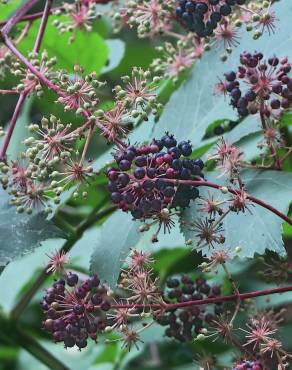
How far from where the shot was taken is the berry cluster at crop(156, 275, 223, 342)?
1756mm

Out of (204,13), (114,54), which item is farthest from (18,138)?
(204,13)

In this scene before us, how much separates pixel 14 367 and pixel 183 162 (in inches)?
65.8

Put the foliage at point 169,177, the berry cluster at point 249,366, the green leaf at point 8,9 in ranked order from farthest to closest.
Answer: the green leaf at point 8,9
the foliage at point 169,177
the berry cluster at point 249,366

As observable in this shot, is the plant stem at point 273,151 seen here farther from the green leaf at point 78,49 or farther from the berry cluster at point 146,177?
the green leaf at point 78,49

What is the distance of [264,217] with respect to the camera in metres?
1.59

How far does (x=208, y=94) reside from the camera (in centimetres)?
208

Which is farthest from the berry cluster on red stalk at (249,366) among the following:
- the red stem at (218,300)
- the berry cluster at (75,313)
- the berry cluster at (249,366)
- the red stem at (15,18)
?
the red stem at (15,18)

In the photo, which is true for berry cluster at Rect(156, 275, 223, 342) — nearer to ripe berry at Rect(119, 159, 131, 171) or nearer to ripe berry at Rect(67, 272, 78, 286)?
ripe berry at Rect(67, 272, 78, 286)

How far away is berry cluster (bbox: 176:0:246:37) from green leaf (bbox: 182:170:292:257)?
36 centimetres

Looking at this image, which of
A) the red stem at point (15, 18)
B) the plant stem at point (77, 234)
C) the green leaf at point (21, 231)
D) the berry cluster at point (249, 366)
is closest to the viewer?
the berry cluster at point (249, 366)

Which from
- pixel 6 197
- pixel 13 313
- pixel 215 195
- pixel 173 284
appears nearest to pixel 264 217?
pixel 215 195

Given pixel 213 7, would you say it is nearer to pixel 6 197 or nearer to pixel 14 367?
pixel 6 197

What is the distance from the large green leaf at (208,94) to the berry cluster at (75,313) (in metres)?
0.58

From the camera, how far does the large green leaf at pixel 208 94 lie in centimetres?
191
